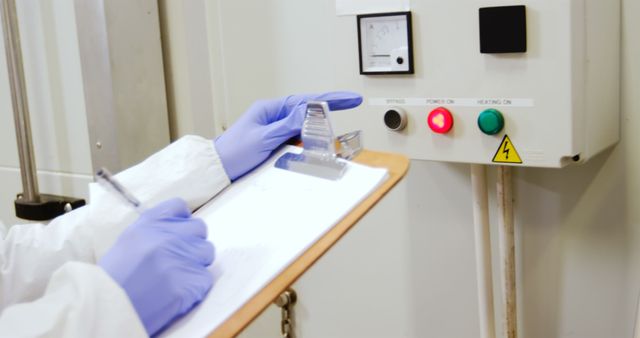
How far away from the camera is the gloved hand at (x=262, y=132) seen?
84 centimetres

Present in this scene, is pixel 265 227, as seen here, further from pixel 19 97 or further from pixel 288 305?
pixel 19 97

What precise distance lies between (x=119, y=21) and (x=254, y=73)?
11.2 inches

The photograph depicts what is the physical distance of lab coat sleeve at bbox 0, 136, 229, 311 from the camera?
854mm

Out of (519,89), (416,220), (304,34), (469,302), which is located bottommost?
(469,302)

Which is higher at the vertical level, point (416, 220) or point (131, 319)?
point (131, 319)

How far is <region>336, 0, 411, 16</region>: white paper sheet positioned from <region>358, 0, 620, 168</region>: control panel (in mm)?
15

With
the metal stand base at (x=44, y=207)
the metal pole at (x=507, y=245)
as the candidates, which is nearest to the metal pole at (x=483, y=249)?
the metal pole at (x=507, y=245)

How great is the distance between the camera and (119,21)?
4.54 ft

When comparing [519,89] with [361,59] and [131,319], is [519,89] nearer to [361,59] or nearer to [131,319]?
[361,59]

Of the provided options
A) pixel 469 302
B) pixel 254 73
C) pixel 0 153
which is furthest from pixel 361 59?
pixel 0 153

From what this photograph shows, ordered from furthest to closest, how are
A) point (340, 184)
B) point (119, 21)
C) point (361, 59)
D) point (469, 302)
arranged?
point (119, 21) < point (469, 302) < point (361, 59) < point (340, 184)

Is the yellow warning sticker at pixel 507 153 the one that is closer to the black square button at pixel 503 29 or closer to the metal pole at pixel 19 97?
the black square button at pixel 503 29

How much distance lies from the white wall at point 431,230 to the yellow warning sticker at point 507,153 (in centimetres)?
17

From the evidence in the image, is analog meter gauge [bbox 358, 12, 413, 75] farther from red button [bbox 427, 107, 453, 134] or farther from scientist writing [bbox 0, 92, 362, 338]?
scientist writing [bbox 0, 92, 362, 338]
